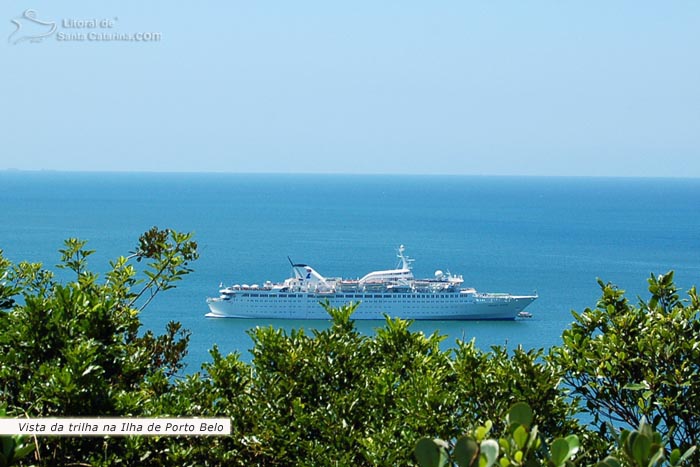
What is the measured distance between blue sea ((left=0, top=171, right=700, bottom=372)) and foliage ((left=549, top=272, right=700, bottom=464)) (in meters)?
15.4

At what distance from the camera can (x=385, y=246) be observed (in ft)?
208

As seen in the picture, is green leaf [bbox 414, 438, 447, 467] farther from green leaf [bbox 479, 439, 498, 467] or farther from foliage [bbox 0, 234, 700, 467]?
foliage [bbox 0, 234, 700, 467]

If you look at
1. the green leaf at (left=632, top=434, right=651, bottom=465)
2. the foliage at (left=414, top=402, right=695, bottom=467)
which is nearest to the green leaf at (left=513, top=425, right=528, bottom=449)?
the foliage at (left=414, top=402, right=695, bottom=467)

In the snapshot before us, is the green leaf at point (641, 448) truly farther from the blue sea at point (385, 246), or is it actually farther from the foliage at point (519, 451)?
the blue sea at point (385, 246)

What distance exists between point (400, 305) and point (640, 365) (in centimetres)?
3592

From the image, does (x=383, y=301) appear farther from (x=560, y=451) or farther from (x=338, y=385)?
(x=560, y=451)

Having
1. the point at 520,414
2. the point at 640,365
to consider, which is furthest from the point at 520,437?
the point at 640,365

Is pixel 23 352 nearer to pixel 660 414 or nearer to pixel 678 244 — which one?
pixel 660 414

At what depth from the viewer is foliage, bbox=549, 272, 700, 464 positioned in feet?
15.2

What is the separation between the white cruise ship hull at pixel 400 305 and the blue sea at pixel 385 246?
2.27 feet

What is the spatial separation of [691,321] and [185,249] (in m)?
3.21

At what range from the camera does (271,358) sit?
198 inches

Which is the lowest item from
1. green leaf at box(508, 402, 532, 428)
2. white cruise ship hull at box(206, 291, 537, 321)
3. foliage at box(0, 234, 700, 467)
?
white cruise ship hull at box(206, 291, 537, 321)

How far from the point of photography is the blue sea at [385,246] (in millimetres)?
38822
